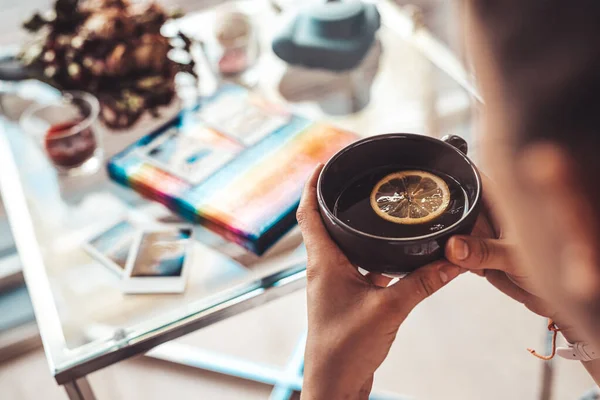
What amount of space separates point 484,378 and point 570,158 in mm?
1283

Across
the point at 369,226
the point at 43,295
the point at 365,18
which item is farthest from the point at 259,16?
the point at 369,226

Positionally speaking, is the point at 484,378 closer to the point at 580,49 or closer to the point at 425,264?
the point at 425,264

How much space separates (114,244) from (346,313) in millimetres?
506

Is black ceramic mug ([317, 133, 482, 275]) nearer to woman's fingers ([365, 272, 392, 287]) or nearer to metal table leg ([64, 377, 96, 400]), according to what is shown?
woman's fingers ([365, 272, 392, 287])

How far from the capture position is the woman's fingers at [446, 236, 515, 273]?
66 centimetres

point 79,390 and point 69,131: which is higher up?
point 69,131

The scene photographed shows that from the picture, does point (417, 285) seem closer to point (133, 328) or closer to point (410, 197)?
point (410, 197)

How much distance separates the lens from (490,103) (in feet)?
0.92

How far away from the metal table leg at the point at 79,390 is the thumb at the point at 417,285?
0.54 meters

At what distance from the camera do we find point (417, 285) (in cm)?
67

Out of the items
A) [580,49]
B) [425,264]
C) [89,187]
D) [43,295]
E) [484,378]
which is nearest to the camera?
[580,49]

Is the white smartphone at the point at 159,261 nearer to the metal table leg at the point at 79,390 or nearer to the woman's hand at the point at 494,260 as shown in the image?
the metal table leg at the point at 79,390

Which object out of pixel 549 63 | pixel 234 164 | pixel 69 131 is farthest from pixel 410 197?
pixel 69 131

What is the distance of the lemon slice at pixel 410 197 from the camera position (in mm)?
741
